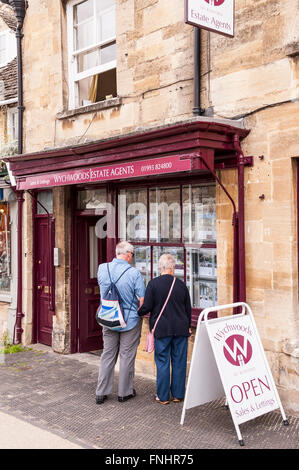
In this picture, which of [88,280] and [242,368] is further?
[88,280]

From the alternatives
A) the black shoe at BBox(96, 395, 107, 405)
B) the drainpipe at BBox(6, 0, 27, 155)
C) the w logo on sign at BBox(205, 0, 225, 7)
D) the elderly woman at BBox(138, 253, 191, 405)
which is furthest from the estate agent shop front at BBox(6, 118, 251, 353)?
the black shoe at BBox(96, 395, 107, 405)

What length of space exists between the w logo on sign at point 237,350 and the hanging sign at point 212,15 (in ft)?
11.0

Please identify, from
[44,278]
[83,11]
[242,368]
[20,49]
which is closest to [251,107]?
[242,368]

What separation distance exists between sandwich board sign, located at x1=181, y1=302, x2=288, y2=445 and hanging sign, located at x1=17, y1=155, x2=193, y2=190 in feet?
5.92

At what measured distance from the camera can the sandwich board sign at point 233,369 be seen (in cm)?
495

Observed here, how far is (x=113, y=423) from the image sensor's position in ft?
17.8

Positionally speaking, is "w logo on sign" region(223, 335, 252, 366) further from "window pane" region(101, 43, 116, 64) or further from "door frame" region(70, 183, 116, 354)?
"window pane" region(101, 43, 116, 64)

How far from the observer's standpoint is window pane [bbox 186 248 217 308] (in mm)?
6770

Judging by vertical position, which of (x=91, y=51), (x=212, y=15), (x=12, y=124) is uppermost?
(x=91, y=51)

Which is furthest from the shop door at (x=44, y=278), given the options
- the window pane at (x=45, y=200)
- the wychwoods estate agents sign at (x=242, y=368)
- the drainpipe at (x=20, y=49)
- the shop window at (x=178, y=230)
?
the wychwoods estate agents sign at (x=242, y=368)

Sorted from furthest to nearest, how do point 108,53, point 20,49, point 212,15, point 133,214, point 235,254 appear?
point 20,49 → point 108,53 → point 133,214 → point 235,254 → point 212,15

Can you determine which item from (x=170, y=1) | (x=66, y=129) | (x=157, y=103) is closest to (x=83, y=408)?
(x=157, y=103)

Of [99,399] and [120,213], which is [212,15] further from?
[99,399]

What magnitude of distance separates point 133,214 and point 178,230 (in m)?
0.94
